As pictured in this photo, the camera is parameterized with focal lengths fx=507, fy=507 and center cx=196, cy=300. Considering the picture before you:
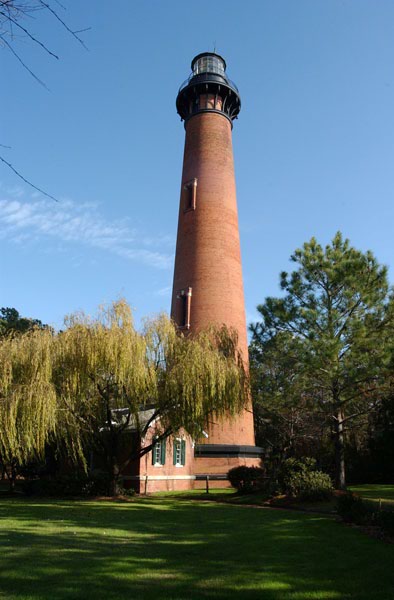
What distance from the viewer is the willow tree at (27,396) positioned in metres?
14.6

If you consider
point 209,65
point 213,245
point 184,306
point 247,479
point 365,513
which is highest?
point 209,65

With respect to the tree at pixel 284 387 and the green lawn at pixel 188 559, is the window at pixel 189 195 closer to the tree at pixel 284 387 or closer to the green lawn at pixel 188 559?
the tree at pixel 284 387

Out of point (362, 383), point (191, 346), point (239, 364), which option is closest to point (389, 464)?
point (362, 383)

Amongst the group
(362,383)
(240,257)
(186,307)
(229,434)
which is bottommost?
(229,434)

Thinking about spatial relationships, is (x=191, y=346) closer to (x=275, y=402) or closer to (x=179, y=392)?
(x=179, y=392)

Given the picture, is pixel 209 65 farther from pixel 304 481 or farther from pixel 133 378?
pixel 304 481

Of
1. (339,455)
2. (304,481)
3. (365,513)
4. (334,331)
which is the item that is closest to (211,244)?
(334,331)

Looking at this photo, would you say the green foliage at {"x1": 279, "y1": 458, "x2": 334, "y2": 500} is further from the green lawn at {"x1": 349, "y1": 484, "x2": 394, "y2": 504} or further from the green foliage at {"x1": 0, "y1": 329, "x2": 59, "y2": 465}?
the green foliage at {"x1": 0, "y1": 329, "x2": 59, "y2": 465}

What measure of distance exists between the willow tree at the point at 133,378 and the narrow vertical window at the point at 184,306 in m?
6.64

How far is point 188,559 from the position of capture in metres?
7.66

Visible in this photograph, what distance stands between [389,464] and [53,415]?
23.4m

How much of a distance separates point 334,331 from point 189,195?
41.8ft

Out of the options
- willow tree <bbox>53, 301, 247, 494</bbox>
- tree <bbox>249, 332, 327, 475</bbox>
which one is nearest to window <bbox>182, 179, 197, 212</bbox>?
tree <bbox>249, 332, 327, 475</bbox>

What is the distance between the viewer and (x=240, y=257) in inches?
1084
